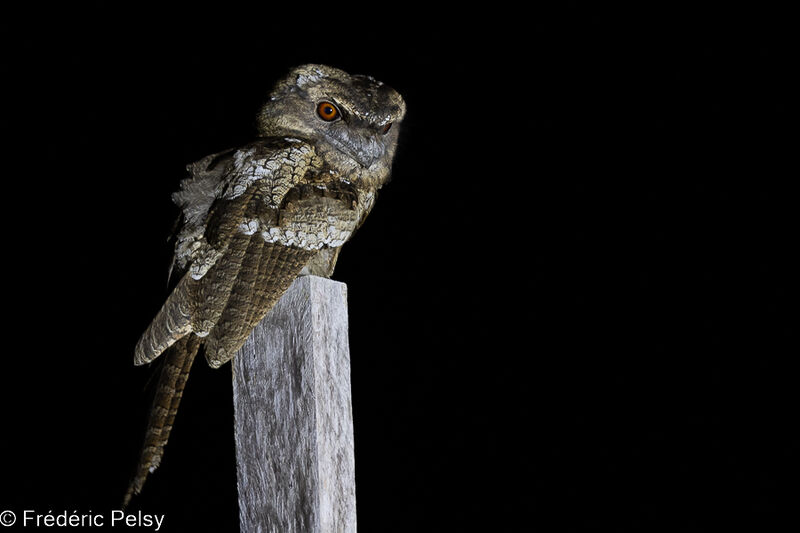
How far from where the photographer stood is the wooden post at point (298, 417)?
1.29 m

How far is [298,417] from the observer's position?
4.34 ft

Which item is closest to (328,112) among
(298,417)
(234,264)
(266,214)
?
(266,214)

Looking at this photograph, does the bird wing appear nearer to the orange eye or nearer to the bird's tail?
the bird's tail

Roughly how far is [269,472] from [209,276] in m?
0.42

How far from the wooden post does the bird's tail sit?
0.12 metres

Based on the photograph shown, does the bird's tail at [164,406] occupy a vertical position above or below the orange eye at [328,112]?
below

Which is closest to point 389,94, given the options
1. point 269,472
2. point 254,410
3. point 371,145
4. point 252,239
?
point 371,145

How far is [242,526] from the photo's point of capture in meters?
1.39

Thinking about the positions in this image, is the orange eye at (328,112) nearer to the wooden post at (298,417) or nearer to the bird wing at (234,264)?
the bird wing at (234,264)

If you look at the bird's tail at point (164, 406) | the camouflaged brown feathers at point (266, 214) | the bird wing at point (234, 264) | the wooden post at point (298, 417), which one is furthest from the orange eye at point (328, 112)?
the bird's tail at point (164, 406)

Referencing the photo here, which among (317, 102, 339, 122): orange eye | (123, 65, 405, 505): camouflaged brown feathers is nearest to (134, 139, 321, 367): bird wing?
(123, 65, 405, 505): camouflaged brown feathers

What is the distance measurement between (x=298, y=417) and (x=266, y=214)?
0.42 m

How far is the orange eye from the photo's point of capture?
5.18 ft

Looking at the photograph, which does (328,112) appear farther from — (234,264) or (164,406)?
(164,406)
